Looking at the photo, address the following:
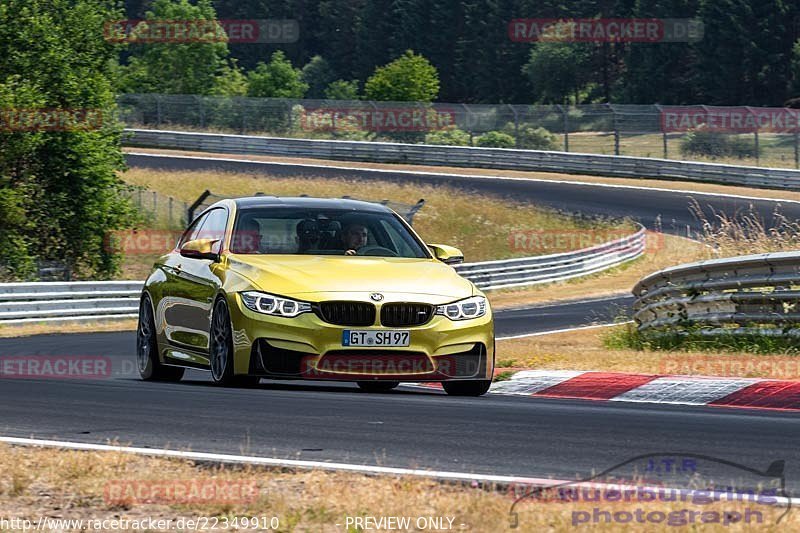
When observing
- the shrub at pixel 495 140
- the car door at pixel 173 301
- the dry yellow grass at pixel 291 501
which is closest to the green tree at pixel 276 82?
the shrub at pixel 495 140

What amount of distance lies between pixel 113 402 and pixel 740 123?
5084 centimetres

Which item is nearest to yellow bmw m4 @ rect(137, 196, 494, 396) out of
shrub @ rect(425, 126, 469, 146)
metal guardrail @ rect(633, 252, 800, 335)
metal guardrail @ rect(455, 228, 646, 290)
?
metal guardrail @ rect(633, 252, 800, 335)

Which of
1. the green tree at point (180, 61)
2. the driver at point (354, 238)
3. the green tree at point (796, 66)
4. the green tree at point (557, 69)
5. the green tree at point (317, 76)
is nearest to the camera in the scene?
the driver at point (354, 238)

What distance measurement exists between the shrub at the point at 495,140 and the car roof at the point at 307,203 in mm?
50071

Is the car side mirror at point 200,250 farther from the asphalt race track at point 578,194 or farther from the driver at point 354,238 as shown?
the asphalt race track at point 578,194

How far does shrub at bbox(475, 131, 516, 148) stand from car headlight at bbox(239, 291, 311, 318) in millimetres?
51854

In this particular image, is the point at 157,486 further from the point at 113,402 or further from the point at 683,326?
the point at 683,326

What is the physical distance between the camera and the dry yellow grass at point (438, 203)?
43969 millimetres

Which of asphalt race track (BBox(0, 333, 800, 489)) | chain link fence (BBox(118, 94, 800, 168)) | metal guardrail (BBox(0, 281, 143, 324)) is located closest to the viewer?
asphalt race track (BBox(0, 333, 800, 489))

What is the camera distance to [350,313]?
9781mm

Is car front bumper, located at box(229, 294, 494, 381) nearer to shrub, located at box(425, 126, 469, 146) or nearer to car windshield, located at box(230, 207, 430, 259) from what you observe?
car windshield, located at box(230, 207, 430, 259)

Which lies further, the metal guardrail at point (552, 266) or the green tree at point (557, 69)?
the green tree at point (557, 69)

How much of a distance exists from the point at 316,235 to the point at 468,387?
173cm

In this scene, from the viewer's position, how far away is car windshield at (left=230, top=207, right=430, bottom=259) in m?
10.8
